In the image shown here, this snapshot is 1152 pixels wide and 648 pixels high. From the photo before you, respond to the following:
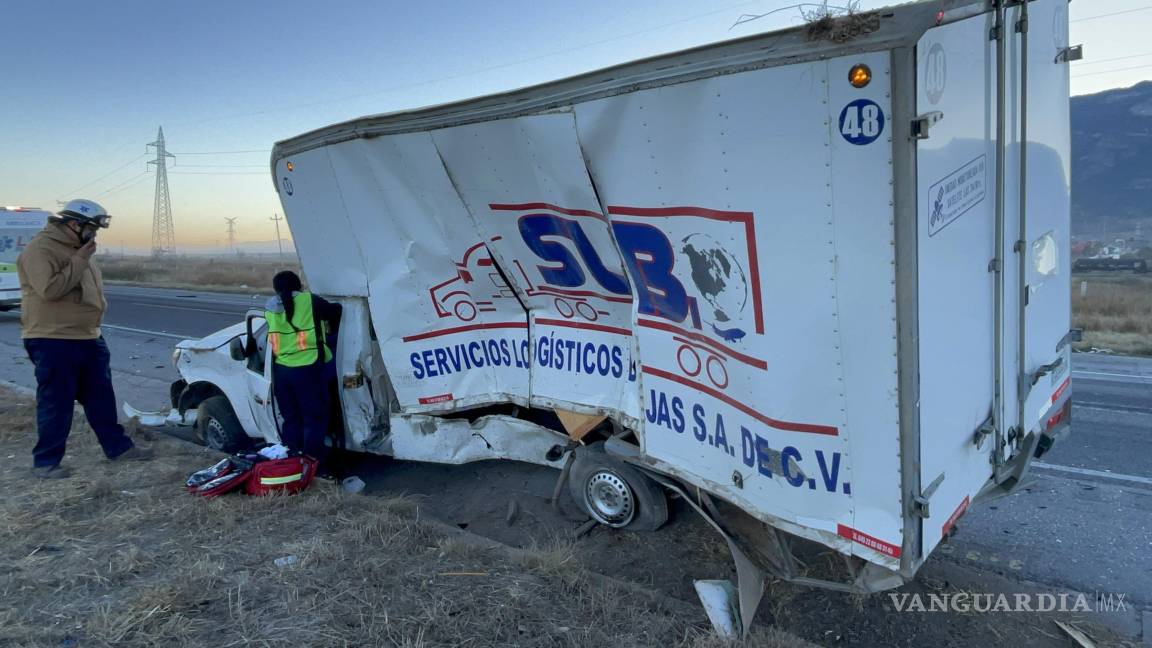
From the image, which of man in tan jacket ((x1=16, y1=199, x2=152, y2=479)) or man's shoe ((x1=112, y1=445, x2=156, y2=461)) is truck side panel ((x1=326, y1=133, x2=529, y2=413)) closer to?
man in tan jacket ((x1=16, y1=199, x2=152, y2=479))

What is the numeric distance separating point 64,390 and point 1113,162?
131 meters

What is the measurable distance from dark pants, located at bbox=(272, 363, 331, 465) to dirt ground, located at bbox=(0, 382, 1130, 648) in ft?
2.10

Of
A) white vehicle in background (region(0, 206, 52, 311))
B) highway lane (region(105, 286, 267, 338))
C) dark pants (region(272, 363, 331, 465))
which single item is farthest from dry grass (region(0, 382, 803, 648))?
white vehicle in background (region(0, 206, 52, 311))

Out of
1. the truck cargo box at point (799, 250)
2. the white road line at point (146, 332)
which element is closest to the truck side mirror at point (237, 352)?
the truck cargo box at point (799, 250)

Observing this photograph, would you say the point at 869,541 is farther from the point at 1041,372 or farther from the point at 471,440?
the point at 471,440

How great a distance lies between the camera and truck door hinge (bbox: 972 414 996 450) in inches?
128

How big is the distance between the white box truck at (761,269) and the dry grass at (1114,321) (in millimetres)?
10238

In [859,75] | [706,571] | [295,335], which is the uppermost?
[859,75]

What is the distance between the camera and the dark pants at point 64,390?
519 centimetres

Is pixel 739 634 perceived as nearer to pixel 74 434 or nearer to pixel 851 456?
pixel 851 456

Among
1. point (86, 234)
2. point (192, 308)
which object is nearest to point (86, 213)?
point (86, 234)

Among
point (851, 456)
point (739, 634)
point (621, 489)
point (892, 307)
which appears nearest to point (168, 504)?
point (621, 489)

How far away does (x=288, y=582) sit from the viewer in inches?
137

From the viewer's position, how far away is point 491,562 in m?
3.75
